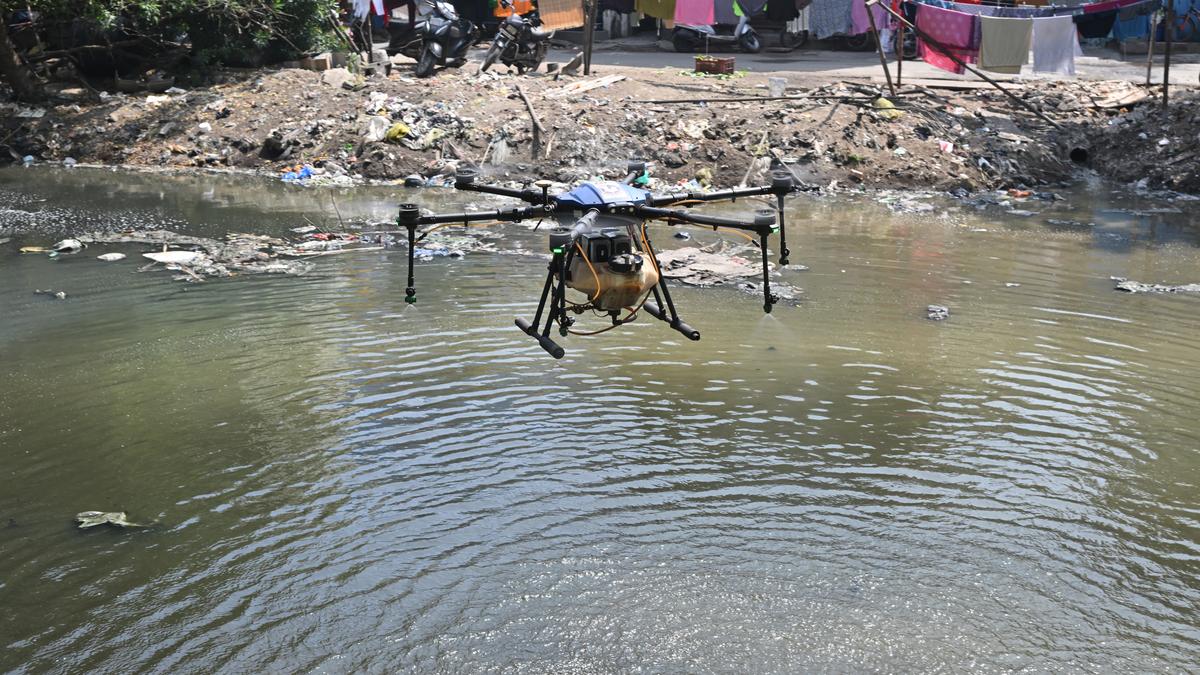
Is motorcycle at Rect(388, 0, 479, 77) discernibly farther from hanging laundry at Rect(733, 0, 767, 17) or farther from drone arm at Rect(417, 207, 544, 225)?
drone arm at Rect(417, 207, 544, 225)

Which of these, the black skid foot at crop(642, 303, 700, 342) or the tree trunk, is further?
the tree trunk

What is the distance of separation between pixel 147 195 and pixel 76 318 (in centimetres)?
723

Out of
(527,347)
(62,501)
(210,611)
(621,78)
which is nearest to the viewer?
(210,611)

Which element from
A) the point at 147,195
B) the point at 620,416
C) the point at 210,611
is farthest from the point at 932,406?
the point at 147,195

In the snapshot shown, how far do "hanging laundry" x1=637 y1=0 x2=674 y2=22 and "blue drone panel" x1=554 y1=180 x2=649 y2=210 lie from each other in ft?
64.1

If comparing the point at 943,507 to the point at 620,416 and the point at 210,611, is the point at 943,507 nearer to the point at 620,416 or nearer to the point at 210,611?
the point at 620,416

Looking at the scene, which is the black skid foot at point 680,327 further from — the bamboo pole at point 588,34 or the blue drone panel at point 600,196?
the bamboo pole at point 588,34

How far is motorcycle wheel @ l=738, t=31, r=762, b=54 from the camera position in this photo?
1119 inches

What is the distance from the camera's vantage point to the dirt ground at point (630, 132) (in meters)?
19.5

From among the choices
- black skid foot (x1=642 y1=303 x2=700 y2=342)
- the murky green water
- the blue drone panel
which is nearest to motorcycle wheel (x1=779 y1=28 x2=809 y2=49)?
the murky green water

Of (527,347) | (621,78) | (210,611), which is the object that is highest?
(621,78)

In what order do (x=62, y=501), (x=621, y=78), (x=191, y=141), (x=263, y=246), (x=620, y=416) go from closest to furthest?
1. (x=62, y=501)
2. (x=620, y=416)
3. (x=263, y=246)
4. (x=191, y=141)
5. (x=621, y=78)

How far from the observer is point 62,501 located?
733 centimetres

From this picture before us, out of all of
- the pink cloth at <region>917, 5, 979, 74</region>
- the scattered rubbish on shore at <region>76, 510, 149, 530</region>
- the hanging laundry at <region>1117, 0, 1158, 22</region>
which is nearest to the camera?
the scattered rubbish on shore at <region>76, 510, 149, 530</region>
